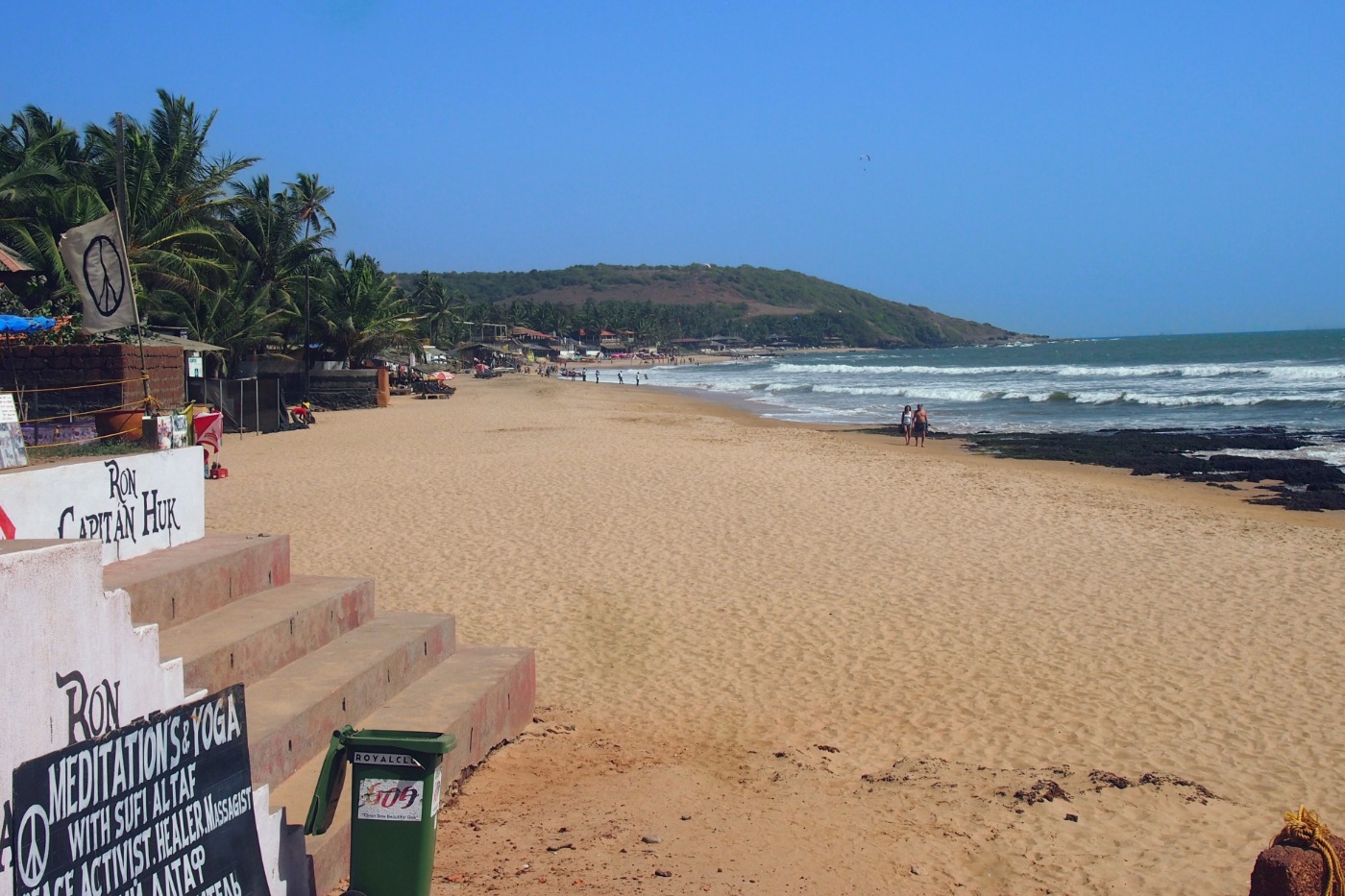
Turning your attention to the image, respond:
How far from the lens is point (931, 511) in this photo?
46.6 feet

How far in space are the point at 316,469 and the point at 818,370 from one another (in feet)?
223

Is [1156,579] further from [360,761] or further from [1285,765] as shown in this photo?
[360,761]

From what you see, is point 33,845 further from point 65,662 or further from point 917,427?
point 917,427

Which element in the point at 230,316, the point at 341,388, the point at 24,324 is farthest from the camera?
the point at 341,388

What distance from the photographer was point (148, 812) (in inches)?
127

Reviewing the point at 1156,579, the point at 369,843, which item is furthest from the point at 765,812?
the point at 1156,579

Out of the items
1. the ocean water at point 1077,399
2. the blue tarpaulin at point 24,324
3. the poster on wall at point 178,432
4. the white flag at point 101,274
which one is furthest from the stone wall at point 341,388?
the white flag at point 101,274

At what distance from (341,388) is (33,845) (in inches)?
1295

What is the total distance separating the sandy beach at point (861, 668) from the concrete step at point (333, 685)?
70 cm

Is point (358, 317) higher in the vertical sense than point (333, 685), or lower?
higher

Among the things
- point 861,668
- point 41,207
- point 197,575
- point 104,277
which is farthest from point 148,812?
point 41,207

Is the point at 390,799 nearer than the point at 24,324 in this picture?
Yes

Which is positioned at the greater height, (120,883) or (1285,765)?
(120,883)

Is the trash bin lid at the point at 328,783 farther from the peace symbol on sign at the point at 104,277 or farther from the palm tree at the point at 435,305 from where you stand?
the palm tree at the point at 435,305
